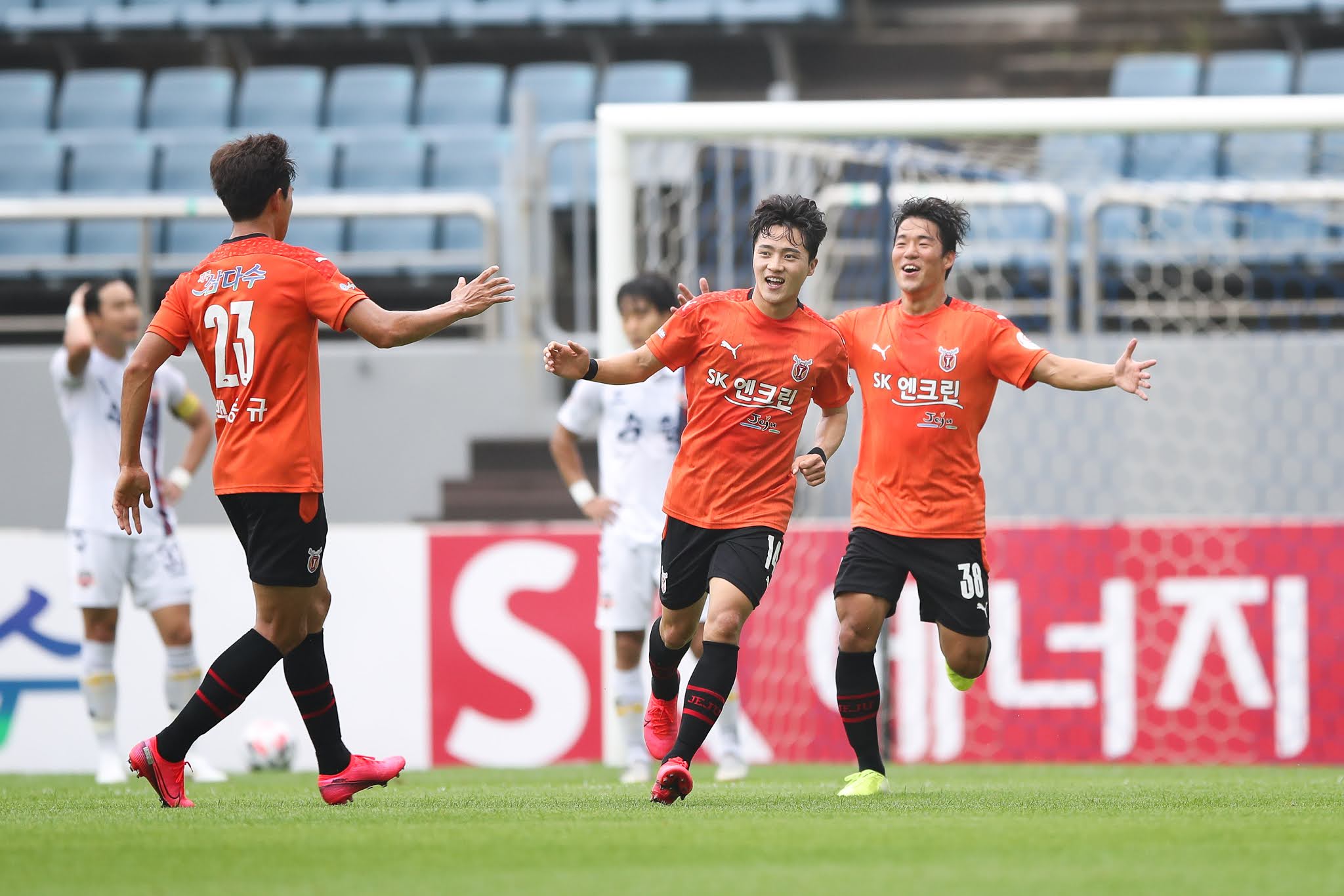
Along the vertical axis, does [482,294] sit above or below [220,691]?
above

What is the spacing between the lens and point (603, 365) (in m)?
5.77

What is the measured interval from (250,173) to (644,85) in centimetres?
982

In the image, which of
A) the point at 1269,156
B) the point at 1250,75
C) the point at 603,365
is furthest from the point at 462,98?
the point at 603,365

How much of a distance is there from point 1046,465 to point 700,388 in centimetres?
471

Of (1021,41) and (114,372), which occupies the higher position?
(1021,41)

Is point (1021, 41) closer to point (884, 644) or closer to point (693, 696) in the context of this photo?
point (884, 644)

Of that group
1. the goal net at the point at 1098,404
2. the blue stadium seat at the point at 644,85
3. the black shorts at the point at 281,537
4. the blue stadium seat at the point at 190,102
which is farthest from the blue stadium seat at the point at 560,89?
the black shorts at the point at 281,537

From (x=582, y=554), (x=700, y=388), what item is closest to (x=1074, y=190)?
(x=582, y=554)

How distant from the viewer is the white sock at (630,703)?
7.75 meters

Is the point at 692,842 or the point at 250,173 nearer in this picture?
the point at 692,842

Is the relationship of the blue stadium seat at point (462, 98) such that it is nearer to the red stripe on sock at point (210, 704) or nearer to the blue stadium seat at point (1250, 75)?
the blue stadium seat at point (1250, 75)

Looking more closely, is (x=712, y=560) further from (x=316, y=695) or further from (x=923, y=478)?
(x=316, y=695)

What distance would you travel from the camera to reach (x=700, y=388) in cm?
595

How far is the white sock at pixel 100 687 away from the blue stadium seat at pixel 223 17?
9.74 metres
